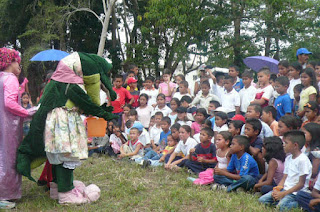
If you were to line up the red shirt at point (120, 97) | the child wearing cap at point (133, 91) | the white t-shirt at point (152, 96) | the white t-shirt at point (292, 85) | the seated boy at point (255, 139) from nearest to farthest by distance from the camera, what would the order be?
the seated boy at point (255, 139) < the white t-shirt at point (292, 85) < the red shirt at point (120, 97) < the white t-shirt at point (152, 96) < the child wearing cap at point (133, 91)

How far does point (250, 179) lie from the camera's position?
494cm

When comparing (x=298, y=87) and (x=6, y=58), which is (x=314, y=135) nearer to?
(x=298, y=87)

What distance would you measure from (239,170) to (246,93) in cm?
218

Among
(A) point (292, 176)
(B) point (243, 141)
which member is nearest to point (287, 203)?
(A) point (292, 176)

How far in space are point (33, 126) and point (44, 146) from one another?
281 mm

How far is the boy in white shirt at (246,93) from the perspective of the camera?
6934mm

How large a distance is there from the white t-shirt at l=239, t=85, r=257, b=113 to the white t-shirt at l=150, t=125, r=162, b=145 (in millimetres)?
1780

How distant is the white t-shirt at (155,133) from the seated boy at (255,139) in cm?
259

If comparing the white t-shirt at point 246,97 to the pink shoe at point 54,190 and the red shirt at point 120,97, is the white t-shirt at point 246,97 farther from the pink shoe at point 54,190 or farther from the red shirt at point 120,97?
the pink shoe at point 54,190

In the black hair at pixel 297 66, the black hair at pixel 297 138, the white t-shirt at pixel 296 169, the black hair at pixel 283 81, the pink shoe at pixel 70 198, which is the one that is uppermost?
the black hair at pixel 297 66

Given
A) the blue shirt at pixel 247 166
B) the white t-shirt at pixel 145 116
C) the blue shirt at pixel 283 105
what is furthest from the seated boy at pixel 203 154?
the white t-shirt at pixel 145 116

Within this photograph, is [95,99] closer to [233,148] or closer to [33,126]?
[33,126]

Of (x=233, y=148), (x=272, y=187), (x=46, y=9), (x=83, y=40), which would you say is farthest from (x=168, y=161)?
(x=83, y=40)

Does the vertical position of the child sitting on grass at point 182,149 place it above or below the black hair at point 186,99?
below
